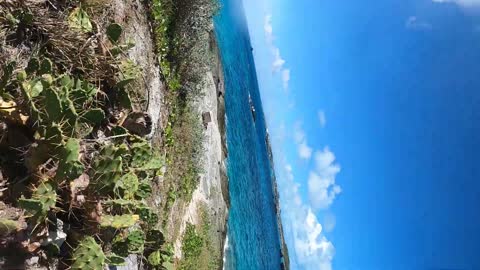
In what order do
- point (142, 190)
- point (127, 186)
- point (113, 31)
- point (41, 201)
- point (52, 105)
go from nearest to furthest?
point (41, 201) → point (52, 105) → point (127, 186) → point (113, 31) → point (142, 190)

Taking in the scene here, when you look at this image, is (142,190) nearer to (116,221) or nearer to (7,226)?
(116,221)

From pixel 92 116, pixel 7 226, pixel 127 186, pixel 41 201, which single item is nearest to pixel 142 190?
pixel 127 186

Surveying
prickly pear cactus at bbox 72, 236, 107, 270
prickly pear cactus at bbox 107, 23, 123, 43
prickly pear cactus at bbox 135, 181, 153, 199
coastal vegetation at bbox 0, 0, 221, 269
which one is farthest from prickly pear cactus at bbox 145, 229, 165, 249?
prickly pear cactus at bbox 107, 23, 123, 43

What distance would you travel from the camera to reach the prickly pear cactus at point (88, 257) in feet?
16.4

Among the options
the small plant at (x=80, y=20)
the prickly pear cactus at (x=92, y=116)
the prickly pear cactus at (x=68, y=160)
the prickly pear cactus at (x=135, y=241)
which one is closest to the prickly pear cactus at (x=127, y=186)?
the prickly pear cactus at (x=135, y=241)

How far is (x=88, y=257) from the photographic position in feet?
16.4

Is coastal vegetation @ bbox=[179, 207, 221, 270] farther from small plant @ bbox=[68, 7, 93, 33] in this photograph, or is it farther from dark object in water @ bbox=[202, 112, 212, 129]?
small plant @ bbox=[68, 7, 93, 33]

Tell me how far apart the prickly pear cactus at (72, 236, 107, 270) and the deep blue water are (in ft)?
35.7

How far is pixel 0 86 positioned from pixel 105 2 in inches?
107

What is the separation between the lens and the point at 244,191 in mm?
22172

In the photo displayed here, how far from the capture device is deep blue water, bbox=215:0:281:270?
18938 millimetres

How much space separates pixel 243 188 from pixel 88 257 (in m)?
17.0

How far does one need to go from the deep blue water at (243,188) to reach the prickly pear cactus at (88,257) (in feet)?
35.7

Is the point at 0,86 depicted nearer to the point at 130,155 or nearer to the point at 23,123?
the point at 23,123
